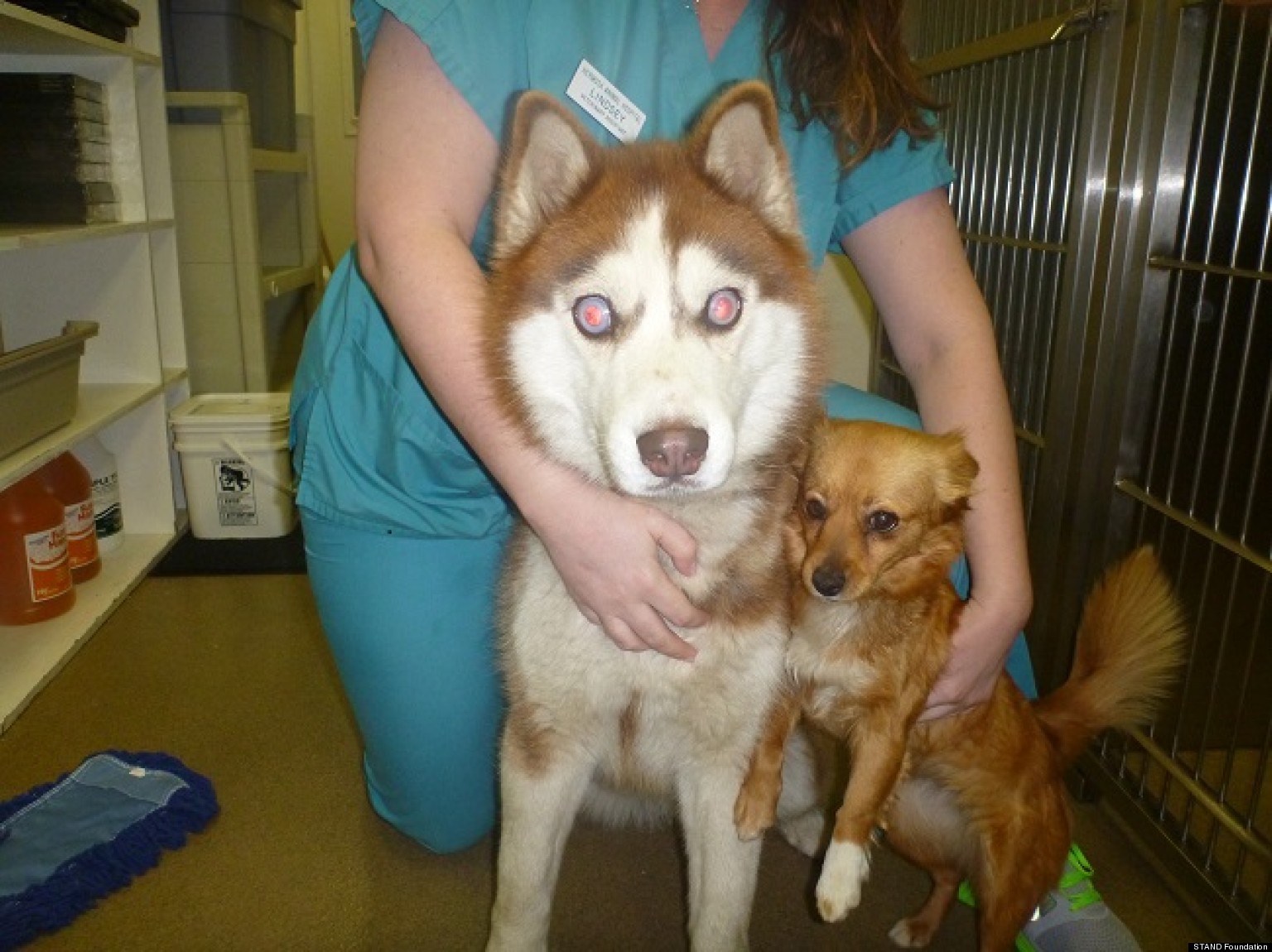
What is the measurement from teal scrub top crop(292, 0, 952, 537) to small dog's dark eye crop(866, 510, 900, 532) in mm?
380

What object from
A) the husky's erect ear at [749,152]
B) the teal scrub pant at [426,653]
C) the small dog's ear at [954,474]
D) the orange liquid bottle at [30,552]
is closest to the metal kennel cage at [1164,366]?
the teal scrub pant at [426,653]

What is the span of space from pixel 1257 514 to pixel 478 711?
1.32m

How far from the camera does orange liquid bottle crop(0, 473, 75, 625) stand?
7.54ft

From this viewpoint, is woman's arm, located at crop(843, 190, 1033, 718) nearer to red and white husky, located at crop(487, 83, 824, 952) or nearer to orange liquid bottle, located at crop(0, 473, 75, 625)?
red and white husky, located at crop(487, 83, 824, 952)

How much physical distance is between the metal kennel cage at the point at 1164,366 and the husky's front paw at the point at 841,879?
2.49 ft

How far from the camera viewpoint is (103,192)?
268 cm

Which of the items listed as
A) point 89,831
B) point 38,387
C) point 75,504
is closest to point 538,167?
point 89,831

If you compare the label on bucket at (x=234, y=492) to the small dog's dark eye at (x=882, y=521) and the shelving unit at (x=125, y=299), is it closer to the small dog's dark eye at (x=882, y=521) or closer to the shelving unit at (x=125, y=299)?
the shelving unit at (x=125, y=299)

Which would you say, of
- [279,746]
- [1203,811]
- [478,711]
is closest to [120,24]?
[279,746]

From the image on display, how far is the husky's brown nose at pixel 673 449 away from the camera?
90 centimetres

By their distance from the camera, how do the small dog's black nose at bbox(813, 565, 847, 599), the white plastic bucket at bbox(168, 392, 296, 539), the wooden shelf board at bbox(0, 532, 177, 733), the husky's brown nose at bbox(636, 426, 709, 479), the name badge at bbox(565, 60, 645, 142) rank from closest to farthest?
the husky's brown nose at bbox(636, 426, 709, 479) → the small dog's black nose at bbox(813, 565, 847, 599) → the name badge at bbox(565, 60, 645, 142) → the wooden shelf board at bbox(0, 532, 177, 733) → the white plastic bucket at bbox(168, 392, 296, 539)

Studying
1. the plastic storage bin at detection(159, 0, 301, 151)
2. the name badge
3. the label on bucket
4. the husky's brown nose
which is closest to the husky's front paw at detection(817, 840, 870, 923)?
the husky's brown nose

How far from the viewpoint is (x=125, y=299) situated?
2.88 meters

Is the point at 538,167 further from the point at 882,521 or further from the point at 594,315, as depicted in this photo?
the point at 882,521
